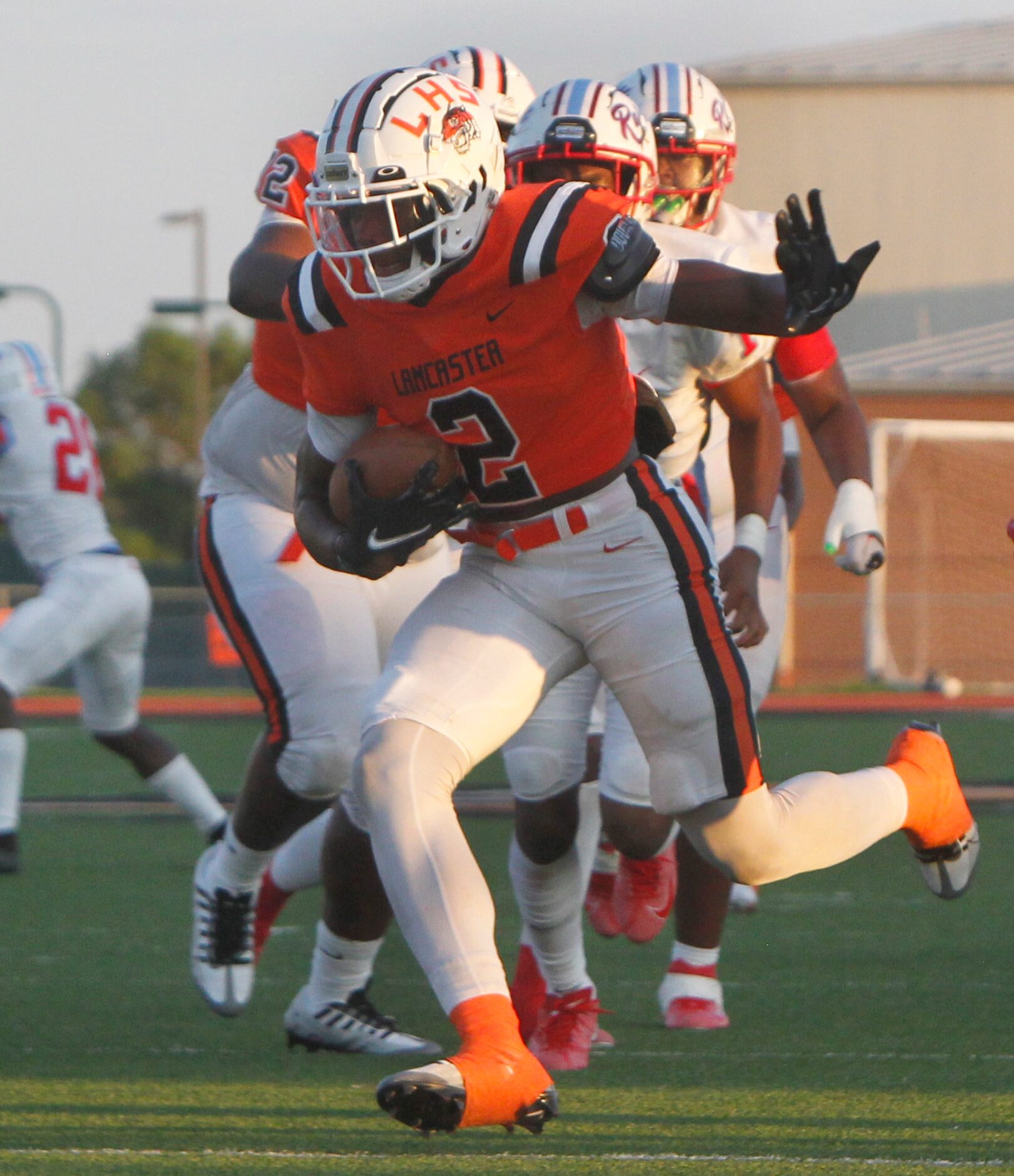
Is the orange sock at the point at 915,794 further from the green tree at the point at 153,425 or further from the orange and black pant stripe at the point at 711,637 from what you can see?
the green tree at the point at 153,425

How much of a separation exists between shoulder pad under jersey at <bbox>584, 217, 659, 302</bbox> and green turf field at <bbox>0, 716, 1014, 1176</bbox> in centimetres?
135

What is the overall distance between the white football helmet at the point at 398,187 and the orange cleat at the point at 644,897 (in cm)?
183

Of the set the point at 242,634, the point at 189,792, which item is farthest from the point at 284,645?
the point at 189,792

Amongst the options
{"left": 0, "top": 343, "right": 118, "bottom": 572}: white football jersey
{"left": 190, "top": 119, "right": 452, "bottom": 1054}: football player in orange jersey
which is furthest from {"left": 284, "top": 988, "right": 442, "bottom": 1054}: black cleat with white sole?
{"left": 0, "top": 343, "right": 118, "bottom": 572}: white football jersey

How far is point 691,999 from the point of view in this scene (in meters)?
4.14

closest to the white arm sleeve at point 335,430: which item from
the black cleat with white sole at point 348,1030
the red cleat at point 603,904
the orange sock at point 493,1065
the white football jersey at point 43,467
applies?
the orange sock at point 493,1065

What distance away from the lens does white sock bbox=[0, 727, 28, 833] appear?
6.39m

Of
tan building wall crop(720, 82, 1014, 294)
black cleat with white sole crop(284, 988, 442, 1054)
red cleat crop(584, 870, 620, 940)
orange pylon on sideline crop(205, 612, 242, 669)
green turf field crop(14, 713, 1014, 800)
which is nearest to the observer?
black cleat with white sole crop(284, 988, 442, 1054)

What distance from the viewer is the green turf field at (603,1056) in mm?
3037

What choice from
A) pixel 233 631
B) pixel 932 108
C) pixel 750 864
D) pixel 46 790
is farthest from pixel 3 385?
pixel 932 108

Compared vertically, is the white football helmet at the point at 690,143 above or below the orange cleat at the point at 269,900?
above

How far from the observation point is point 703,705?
314 centimetres

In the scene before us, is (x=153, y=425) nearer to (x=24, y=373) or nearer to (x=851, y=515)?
(x=24, y=373)

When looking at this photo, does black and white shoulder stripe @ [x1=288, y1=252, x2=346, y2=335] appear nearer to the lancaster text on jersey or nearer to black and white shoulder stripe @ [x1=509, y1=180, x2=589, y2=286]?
the lancaster text on jersey
